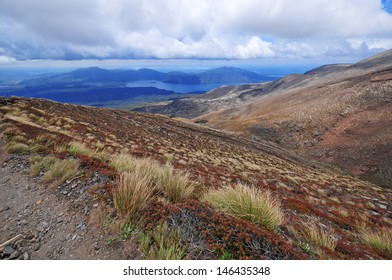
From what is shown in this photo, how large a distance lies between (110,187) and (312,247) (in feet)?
15.2

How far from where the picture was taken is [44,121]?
17.1m

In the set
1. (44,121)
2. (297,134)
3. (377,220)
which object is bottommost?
(297,134)

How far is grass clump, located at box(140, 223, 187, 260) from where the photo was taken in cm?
348

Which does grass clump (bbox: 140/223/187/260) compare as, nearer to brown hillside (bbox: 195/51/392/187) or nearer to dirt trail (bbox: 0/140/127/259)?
dirt trail (bbox: 0/140/127/259)

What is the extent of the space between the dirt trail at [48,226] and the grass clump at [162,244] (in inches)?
15.9

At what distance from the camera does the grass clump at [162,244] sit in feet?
11.4

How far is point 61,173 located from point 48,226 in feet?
6.89

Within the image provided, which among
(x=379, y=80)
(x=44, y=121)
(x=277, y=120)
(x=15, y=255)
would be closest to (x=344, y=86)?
(x=379, y=80)

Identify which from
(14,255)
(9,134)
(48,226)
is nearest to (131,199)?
(48,226)

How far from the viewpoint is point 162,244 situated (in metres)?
3.60

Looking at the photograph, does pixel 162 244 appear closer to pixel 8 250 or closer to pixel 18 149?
pixel 8 250

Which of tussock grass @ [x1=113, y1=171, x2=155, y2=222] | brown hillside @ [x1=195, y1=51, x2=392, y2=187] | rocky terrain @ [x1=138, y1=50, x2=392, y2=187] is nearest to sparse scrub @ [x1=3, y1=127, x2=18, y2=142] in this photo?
tussock grass @ [x1=113, y1=171, x2=155, y2=222]
